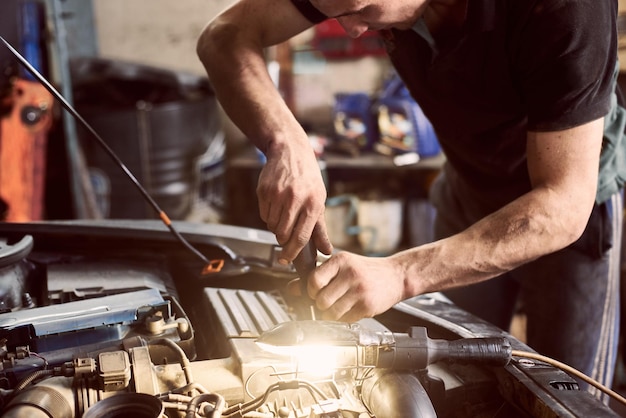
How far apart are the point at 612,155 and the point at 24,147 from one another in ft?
8.03

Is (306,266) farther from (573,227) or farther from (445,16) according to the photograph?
(445,16)

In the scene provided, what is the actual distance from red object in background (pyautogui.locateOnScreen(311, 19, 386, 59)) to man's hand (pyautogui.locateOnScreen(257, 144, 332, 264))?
289 centimetres

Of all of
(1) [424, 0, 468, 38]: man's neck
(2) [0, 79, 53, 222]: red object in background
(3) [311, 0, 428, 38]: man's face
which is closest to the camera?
(3) [311, 0, 428, 38]: man's face

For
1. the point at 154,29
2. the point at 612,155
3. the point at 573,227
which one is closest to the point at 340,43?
the point at 154,29

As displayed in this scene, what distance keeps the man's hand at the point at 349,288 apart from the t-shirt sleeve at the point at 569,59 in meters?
0.45

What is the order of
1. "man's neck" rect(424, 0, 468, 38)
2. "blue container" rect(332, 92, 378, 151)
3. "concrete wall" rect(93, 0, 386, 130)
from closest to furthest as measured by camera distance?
"man's neck" rect(424, 0, 468, 38), "blue container" rect(332, 92, 378, 151), "concrete wall" rect(93, 0, 386, 130)

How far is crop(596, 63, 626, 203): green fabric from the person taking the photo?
150 centimetres

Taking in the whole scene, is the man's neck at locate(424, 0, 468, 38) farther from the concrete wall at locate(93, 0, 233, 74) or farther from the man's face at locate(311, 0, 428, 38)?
the concrete wall at locate(93, 0, 233, 74)

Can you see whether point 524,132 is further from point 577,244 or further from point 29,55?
point 29,55

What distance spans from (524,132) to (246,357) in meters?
0.86

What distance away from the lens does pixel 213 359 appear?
3.36ft

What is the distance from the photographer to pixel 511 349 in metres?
1.03

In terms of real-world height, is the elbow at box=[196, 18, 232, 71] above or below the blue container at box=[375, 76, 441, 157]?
above

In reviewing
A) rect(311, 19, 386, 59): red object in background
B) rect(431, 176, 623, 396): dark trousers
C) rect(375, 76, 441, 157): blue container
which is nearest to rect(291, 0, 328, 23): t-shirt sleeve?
rect(431, 176, 623, 396): dark trousers
